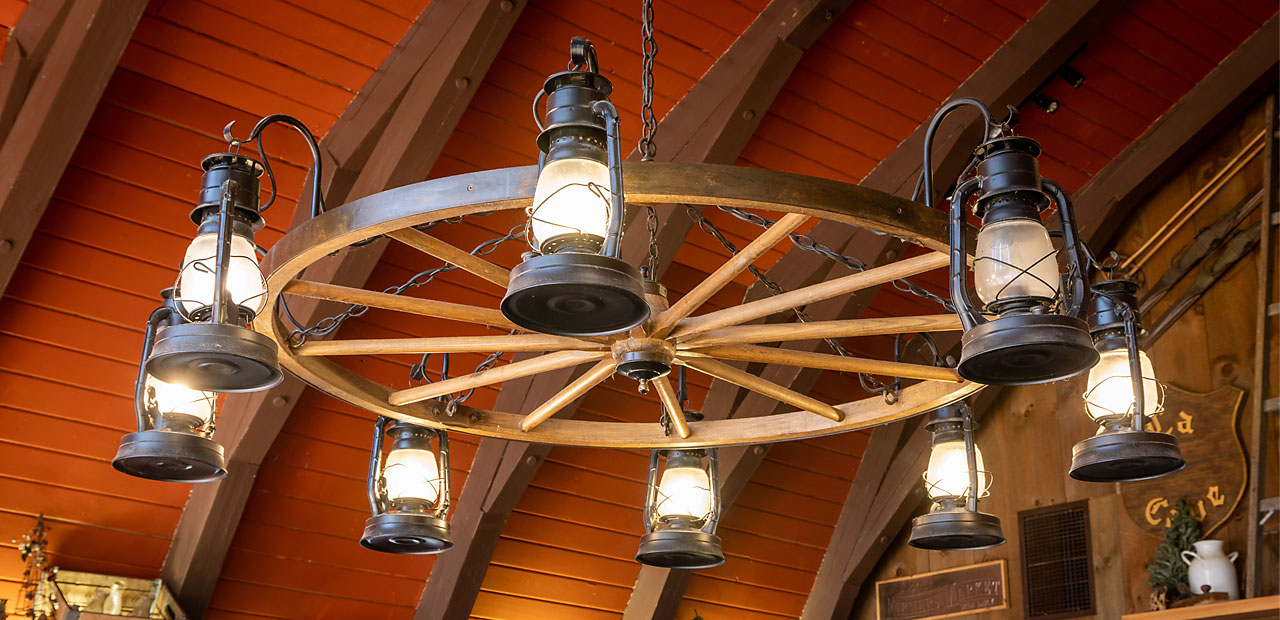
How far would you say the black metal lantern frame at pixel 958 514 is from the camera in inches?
114

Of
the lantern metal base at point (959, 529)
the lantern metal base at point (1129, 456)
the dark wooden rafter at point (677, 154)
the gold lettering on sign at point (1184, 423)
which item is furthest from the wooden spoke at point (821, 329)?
the gold lettering on sign at point (1184, 423)

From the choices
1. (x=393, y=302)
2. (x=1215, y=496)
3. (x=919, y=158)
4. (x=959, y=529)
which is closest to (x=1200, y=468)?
(x=1215, y=496)

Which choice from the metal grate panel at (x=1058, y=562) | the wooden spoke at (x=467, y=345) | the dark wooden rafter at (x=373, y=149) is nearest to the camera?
the wooden spoke at (x=467, y=345)

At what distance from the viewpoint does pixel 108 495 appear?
4.75 m

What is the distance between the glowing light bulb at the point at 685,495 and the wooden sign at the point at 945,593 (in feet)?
10.5

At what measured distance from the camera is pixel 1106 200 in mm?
5594

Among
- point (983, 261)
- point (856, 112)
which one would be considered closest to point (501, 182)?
point (983, 261)

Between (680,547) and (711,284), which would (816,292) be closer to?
(711,284)

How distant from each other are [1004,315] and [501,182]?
847 mm

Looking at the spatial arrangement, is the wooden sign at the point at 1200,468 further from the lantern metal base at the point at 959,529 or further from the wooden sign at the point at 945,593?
the lantern metal base at the point at 959,529

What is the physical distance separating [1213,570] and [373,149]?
12.1 ft

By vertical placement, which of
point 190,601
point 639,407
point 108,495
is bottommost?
point 190,601

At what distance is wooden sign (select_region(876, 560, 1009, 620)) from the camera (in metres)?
5.76

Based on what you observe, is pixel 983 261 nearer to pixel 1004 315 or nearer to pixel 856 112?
pixel 1004 315
